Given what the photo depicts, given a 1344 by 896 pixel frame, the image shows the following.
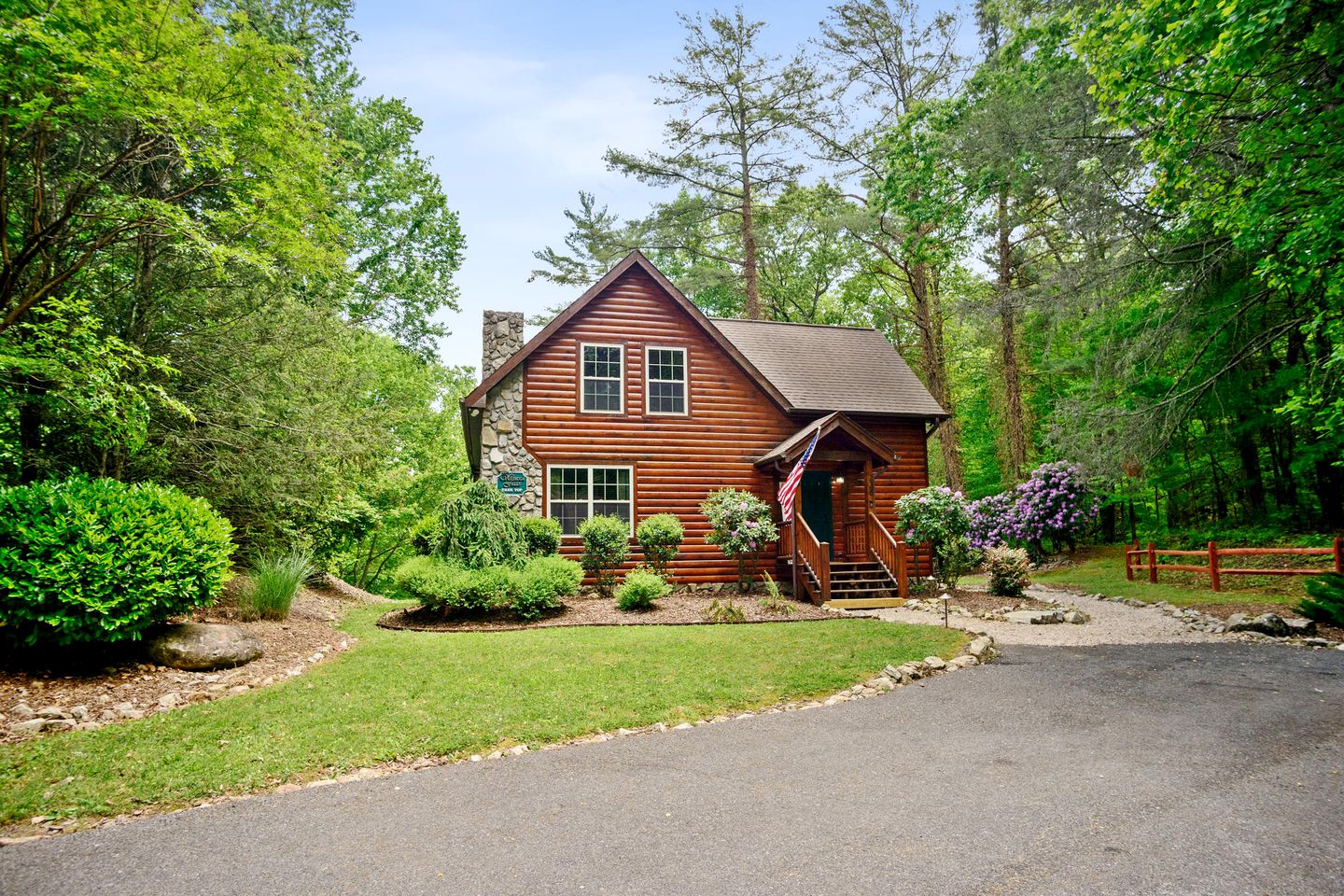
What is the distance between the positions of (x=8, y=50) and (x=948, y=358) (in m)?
31.1

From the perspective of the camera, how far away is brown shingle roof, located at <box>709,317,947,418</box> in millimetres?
16766

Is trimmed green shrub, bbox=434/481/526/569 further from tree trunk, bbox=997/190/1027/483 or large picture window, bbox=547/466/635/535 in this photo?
tree trunk, bbox=997/190/1027/483

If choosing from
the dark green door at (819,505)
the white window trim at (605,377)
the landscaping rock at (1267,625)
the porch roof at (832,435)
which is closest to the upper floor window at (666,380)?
the white window trim at (605,377)

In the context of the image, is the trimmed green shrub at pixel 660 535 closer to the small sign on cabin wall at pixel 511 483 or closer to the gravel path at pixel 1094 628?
the small sign on cabin wall at pixel 511 483

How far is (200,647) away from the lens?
7434mm

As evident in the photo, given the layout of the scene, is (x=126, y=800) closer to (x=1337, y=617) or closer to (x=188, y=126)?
(x=188, y=126)

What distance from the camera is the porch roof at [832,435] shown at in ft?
46.7

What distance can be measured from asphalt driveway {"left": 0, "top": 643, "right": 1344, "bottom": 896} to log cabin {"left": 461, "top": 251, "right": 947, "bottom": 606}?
27.6ft

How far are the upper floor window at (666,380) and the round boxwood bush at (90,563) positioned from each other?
988cm

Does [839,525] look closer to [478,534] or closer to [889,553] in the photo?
[889,553]

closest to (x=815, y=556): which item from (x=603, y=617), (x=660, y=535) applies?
(x=660, y=535)

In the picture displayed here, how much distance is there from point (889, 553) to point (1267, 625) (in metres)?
6.15

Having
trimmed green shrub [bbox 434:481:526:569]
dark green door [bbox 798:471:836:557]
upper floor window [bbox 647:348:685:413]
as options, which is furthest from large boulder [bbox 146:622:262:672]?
dark green door [bbox 798:471:836:557]

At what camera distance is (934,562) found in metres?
17.0
